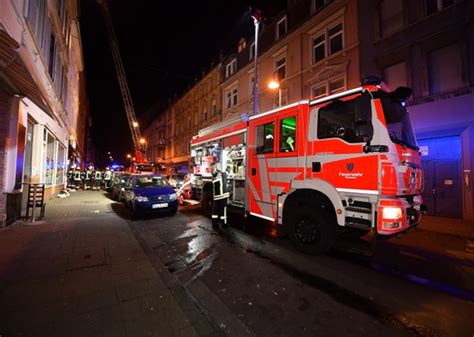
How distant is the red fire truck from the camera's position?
3.79 metres

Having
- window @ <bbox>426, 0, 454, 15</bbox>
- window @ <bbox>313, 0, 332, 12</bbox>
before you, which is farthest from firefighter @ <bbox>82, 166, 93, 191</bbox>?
window @ <bbox>426, 0, 454, 15</bbox>

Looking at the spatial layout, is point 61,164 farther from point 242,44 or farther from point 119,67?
point 119,67

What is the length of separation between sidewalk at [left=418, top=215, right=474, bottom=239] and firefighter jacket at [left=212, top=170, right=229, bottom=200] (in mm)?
6466

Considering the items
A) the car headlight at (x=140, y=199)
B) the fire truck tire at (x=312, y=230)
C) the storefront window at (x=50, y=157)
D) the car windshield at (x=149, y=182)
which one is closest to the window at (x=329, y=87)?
the fire truck tire at (x=312, y=230)

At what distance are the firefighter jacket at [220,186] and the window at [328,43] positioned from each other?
10320mm

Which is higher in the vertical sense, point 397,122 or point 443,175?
point 397,122

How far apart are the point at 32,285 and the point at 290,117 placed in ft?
18.2

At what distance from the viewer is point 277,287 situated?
11.4 feet

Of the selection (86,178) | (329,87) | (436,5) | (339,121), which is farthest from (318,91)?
(86,178)

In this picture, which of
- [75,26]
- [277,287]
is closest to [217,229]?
[277,287]

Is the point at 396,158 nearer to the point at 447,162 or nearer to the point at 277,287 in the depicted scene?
the point at 277,287

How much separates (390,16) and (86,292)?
47.4 feet

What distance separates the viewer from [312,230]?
473 cm

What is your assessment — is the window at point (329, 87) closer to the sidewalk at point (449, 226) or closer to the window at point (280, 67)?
the window at point (280, 67)
